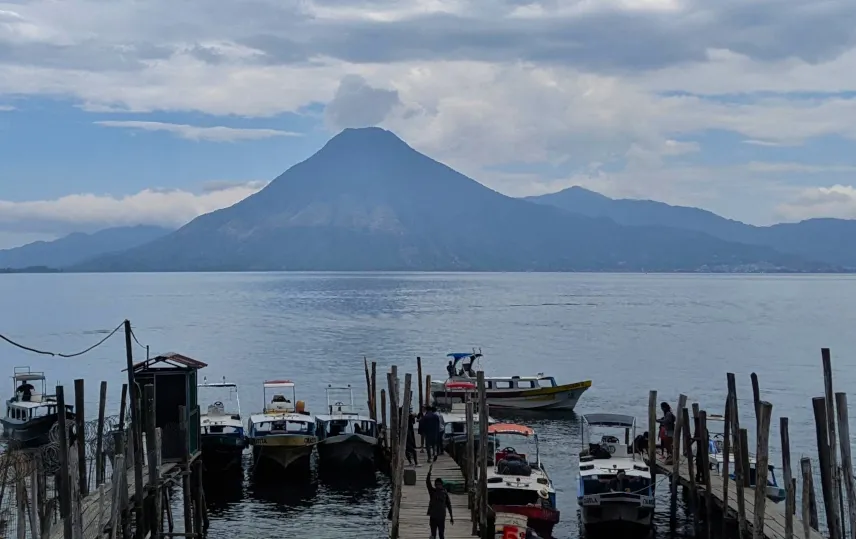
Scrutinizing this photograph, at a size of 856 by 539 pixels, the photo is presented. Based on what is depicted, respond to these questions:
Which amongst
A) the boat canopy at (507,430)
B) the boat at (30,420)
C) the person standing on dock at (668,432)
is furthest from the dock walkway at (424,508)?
the boat at (30,420)

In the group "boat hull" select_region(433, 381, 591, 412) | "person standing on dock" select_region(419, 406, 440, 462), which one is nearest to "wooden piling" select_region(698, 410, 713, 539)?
"person standing on dock" select_region(419, 406, 440, 462)

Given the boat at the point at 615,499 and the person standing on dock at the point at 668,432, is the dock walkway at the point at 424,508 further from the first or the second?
the person standing on dock at the point at 668,432

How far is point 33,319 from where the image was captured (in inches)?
6186

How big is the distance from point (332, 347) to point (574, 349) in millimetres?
24335

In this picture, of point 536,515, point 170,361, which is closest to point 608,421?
point 536,515

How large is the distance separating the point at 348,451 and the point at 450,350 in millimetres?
55332

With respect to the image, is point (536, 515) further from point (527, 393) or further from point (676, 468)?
point (527, 393)

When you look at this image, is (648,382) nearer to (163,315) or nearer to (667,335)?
(667,335)

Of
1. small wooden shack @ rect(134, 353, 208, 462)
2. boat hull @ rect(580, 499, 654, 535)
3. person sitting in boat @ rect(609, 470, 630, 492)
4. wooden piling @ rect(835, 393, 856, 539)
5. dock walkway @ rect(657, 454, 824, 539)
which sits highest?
small wooden shack @ rect(134, 353, 208, 462)

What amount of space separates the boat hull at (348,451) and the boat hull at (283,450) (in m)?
1.05

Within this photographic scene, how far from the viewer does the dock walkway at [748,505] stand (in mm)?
26297

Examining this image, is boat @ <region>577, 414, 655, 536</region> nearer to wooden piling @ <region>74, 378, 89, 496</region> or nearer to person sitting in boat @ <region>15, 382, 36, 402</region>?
wooden piling @ <region>74, 378, 89, 496</region>

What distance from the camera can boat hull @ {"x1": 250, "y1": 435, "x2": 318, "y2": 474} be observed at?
135ft

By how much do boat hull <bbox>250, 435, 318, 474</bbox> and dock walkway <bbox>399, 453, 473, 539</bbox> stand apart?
19.1 feet
